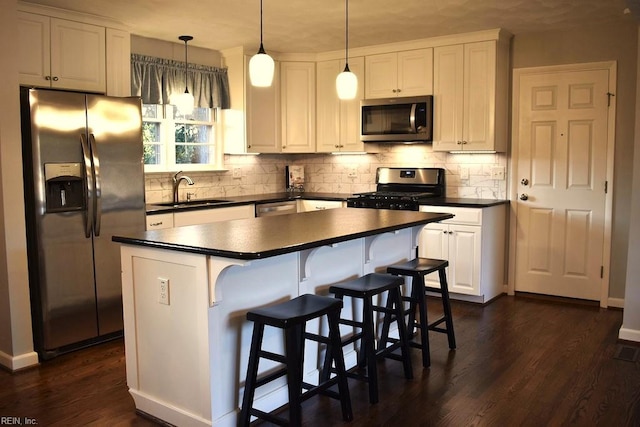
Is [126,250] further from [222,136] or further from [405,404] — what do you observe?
[222,136]

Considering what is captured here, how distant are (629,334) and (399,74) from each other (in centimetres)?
303

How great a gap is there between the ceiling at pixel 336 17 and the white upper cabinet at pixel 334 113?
0.53m

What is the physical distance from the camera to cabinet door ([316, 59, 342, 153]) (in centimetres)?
598

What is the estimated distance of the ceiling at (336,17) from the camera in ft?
13.5

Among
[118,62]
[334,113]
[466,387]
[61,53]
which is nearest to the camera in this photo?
[466,387]

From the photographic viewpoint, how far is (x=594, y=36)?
192 inches

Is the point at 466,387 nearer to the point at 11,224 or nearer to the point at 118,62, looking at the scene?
the point at 11,224

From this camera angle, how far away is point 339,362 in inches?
107

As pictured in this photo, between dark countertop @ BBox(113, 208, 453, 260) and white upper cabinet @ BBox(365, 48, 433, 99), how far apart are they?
2017 mm

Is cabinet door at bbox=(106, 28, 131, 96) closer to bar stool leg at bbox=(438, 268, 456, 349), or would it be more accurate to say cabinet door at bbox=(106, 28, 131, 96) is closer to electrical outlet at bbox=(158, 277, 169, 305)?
electrical outlet at bbox=(158, 277, 169, 305)

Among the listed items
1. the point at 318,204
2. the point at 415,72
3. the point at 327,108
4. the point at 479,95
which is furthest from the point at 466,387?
the point at 327,108

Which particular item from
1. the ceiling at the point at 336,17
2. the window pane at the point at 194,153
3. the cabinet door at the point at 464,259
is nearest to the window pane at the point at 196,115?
the window pane at the point at 194,153

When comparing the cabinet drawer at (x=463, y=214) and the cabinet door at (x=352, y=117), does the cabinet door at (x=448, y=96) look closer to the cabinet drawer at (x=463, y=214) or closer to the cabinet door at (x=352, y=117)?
the cabinet drawer at (x=463, y=214)

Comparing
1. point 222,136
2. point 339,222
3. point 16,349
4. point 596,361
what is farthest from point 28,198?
point 596,361
